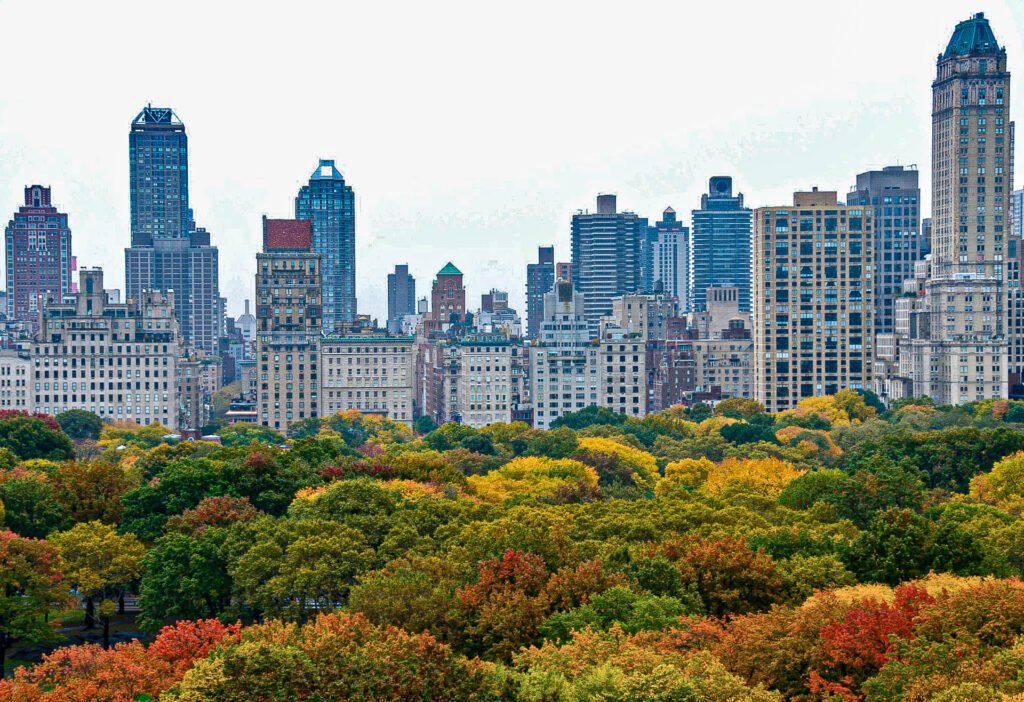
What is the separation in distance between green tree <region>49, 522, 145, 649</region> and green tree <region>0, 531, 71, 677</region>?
2252mm

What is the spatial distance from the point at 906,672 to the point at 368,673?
781 inches


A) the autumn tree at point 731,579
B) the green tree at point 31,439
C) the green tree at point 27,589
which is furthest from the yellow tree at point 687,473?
the green tree at point 31,439

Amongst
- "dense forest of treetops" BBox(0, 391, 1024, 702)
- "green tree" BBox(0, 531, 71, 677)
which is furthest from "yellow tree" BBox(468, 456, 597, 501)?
"green tree" BBox(0, 531, 71, 677)

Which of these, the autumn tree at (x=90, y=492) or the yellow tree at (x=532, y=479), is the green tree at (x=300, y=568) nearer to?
the autumn tree at (x=90, y=492)

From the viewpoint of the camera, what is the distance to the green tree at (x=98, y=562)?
87.1 meters

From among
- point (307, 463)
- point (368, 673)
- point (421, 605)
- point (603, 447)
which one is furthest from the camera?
point (603, 447)

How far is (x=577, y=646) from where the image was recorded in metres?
57.8

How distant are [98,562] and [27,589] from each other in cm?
786

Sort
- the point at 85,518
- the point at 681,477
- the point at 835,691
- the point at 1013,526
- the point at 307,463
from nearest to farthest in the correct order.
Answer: the point at 835,691 < the point at 1013,526 < the point at 85,518 < the point at 307,463 < the point at 681,477

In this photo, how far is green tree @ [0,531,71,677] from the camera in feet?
261

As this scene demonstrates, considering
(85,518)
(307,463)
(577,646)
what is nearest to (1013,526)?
(577,646)

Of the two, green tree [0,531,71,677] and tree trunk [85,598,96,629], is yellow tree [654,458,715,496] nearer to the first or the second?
tree trunk [85,598,96,629]

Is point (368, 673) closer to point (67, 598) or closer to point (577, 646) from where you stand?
point (577, 646)

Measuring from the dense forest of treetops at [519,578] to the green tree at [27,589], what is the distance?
0.16 m
